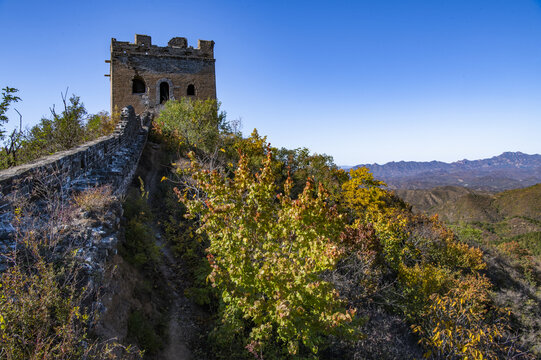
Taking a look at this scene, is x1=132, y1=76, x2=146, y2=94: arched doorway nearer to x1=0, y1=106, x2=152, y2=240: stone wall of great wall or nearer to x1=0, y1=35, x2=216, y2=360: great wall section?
x1=0, y1=35, x2=216, y2=360: great wall section

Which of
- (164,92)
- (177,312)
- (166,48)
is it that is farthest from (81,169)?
(166,48)

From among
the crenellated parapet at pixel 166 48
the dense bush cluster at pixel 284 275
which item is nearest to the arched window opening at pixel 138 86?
the crenellated parapet at pixel 166 48

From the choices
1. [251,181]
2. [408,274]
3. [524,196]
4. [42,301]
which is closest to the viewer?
[42,301]

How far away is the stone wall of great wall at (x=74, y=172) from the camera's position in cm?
413

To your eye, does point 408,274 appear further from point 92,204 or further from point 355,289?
point 92,204

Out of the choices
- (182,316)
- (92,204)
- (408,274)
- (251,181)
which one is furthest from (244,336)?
(408,274)

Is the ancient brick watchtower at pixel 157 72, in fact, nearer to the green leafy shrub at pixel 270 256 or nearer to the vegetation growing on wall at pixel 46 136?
the vegetation growing on wall at pixel 46 136

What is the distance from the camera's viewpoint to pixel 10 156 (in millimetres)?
8188

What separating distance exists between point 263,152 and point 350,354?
13555 mm

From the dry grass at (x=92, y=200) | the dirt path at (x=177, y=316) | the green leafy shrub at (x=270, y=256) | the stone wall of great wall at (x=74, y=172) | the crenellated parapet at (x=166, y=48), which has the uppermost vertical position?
the crenellated parapet at (x=166, y=48)

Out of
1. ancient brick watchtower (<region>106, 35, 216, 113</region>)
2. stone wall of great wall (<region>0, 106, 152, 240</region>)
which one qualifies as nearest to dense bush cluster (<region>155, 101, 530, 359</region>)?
stone wall of great wall (<region>0, 106, 152, 240</region>)

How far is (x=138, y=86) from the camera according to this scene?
Result: 860 inches

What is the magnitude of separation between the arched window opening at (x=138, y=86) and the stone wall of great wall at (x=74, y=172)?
13.2 metres

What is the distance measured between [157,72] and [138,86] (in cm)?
209
